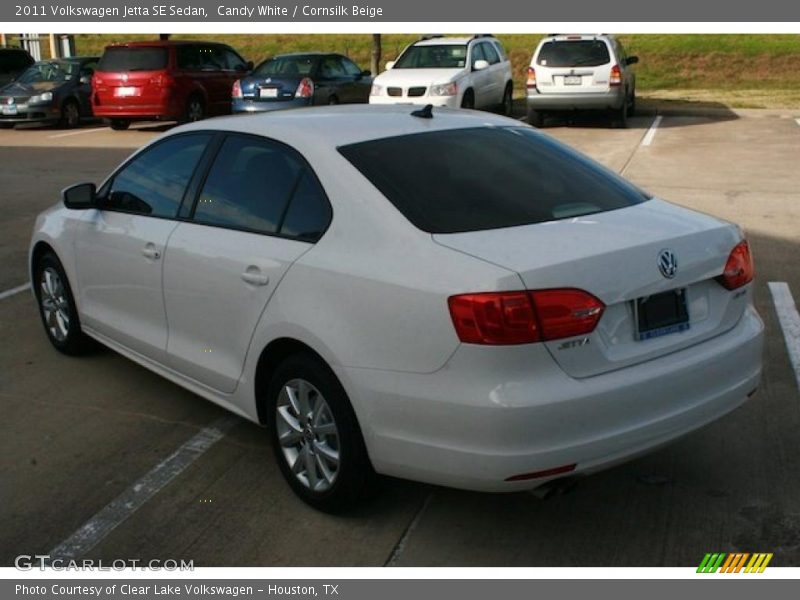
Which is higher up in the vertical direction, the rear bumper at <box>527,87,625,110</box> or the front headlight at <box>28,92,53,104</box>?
the rear bumper at <box>527,87,625,110</box>

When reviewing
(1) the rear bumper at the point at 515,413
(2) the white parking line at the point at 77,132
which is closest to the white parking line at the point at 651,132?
(2) the white parking line at the point at 77,132

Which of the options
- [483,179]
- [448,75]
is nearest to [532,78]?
[448,75]

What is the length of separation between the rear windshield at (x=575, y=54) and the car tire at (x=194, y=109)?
6.69 meters

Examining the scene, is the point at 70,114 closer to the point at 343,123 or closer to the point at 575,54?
the point at 575,54

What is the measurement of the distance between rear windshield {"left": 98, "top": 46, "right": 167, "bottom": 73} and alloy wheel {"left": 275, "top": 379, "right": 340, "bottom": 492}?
1647 centimetres

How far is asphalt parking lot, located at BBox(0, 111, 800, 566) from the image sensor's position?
3766mm

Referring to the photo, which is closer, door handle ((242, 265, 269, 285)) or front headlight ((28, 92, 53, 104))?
door handle ((242, 265, 269, 285))

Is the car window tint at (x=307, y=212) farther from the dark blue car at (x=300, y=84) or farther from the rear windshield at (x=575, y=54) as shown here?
the rear windshield at (x=575, y=54)

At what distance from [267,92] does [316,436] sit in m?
15.1

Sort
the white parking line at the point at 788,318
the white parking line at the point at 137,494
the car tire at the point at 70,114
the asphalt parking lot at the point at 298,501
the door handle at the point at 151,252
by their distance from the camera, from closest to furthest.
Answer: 1. the asphalt parking lot at the point at 298,501
2. the white parking line at the point at 137,494
3. the door handle at the point at 151,252
4. the white parking line at the point at 788,318
5. the car tire at the point at 70,114

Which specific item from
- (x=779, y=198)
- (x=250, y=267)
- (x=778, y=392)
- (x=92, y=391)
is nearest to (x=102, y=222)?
(x=92, y=391)

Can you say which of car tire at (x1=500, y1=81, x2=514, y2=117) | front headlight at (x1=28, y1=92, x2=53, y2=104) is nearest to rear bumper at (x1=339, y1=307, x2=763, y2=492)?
car tire at (x1=500, y1=81, x2=514, y2=117)

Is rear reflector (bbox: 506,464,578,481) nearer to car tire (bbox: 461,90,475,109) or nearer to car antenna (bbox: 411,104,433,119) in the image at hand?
car antenna (bbox: 411,104,433,119)

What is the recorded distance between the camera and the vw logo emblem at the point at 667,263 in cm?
359
